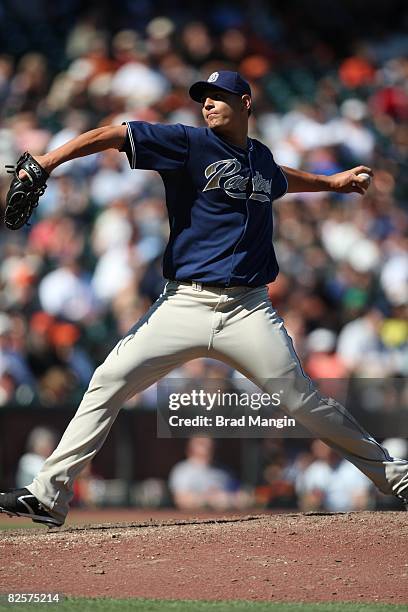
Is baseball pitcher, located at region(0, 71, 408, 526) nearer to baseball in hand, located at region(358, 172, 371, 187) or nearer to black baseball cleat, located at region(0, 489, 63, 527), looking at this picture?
black baseball cleat, located at region(0, 489, 63, 527)

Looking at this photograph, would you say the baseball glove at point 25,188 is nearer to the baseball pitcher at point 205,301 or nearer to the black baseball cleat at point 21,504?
the baseball pitcher at point 205,301

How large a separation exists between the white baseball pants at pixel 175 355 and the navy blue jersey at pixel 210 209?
0.31ft

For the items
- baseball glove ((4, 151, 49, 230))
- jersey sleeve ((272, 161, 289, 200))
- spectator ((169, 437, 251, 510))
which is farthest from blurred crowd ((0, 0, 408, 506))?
baseball glove ((4, 151, 49, 230))

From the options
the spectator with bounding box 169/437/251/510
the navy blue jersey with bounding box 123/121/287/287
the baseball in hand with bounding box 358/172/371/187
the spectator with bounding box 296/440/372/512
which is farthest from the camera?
the spectator with bounding box 169/437/251/510

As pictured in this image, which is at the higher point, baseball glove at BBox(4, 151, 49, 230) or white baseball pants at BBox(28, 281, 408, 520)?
baseball glove at BBox(4, 151, 49, 230)

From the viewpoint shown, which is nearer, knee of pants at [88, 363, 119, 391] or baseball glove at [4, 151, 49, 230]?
baseball glove at [4, 151, 49, 230]

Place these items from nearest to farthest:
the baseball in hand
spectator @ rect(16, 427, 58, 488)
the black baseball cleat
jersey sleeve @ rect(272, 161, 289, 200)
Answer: the black baseball cleat < jersey sleeve @ rect(272, 161, 289, 200) < the baseball in hand < spectator @ rect(16, 427, 58, 488)

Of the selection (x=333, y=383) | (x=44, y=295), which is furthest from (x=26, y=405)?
(x=333, y=383)

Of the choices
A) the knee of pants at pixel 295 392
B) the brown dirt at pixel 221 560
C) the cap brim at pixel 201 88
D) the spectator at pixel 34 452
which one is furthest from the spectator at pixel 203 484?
the cap brim at pixel 201 88

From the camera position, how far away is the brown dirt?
4.50m

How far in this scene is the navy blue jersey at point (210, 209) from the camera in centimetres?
477

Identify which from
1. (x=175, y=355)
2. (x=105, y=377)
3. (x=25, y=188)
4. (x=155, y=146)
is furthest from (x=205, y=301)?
(x=25, y=188)

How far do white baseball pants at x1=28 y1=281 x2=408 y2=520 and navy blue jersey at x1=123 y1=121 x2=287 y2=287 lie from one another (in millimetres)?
95

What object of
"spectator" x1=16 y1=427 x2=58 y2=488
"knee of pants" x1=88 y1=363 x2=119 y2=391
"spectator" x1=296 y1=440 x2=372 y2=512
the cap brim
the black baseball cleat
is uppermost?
the cap brim
